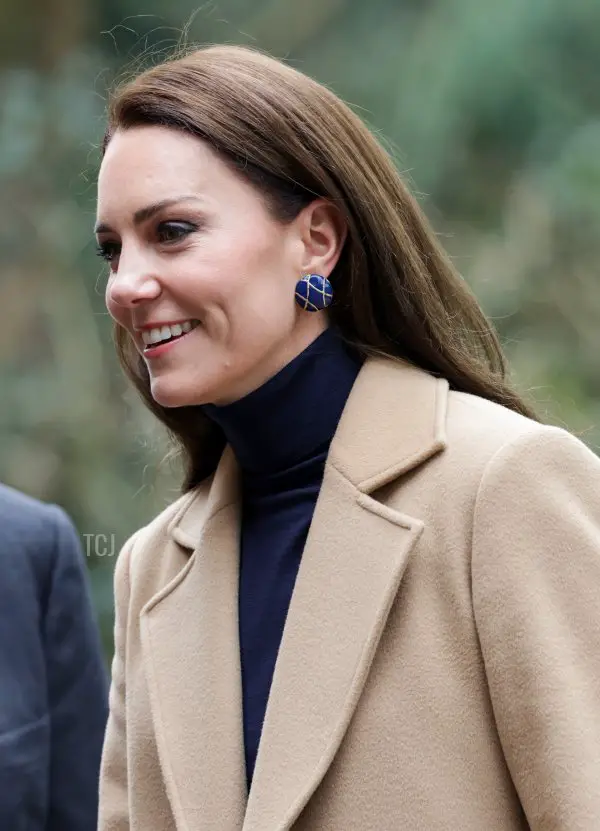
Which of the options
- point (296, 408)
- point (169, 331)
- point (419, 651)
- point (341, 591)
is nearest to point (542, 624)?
point (419, 651)

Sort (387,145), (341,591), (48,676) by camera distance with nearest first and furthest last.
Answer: (341,591) < (48,676) < (387,145)

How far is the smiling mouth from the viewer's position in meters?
1.71

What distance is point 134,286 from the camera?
170 centimetres

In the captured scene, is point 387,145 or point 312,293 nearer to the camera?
point 312,293

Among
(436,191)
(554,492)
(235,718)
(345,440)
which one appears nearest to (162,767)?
(235,718)

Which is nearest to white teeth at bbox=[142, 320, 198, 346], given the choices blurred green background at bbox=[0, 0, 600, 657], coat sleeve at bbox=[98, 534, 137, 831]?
coat sleeve at bbox=[98, 534, 137, 831]

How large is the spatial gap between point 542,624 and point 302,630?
31 cm

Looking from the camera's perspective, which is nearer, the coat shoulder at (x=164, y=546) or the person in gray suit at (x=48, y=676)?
the coat shoulder at (x=164, y=546)

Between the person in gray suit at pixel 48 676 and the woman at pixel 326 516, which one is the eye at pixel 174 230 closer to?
the woman at pixel 326 516

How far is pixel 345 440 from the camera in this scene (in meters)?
1.73

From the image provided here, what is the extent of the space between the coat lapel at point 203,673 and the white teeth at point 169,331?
262 mm

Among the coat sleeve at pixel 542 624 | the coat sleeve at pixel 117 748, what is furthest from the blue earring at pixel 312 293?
the coat sleeve at pixel 117 748

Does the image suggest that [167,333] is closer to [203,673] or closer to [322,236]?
[322,236]

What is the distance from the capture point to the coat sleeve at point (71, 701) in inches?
85.5
